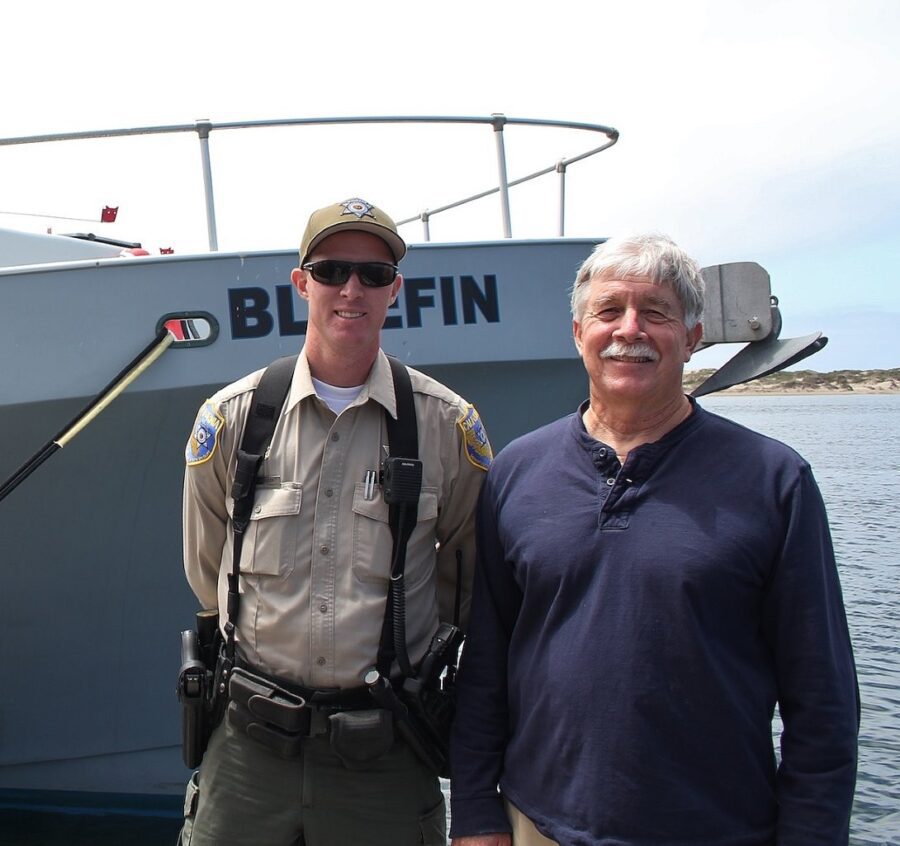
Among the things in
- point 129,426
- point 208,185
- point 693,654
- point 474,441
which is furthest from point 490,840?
point 208,185

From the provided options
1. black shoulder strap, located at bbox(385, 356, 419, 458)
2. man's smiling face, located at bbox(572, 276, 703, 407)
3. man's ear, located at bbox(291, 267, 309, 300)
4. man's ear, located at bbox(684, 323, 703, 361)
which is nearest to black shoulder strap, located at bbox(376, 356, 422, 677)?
black shoulder strap, located at bbox(385, 356, 419, 458)

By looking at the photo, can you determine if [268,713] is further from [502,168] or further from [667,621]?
[502,168]

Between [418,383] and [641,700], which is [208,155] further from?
[641,700]

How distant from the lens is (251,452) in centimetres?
229

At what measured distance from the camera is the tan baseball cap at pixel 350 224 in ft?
7.38

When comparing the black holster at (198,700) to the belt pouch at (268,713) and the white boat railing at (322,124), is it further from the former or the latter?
the white boat railing at (322,124)

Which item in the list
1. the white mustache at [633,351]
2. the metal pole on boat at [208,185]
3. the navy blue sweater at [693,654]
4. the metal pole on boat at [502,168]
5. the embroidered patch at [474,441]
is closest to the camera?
the navy blue sweater at [693,654]

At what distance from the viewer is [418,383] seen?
2.40m

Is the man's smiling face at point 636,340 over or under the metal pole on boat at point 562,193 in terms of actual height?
under

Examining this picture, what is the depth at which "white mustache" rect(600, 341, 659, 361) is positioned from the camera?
1.90 m

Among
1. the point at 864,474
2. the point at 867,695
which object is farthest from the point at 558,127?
the point at 864,474

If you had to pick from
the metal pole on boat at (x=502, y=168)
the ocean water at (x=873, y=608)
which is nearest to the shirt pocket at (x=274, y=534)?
the metal pole on boat at (x=502, y=168)

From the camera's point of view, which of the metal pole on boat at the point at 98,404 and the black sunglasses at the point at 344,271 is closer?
the black sunglasses at the point at 344,271

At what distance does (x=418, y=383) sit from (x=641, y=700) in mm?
954
